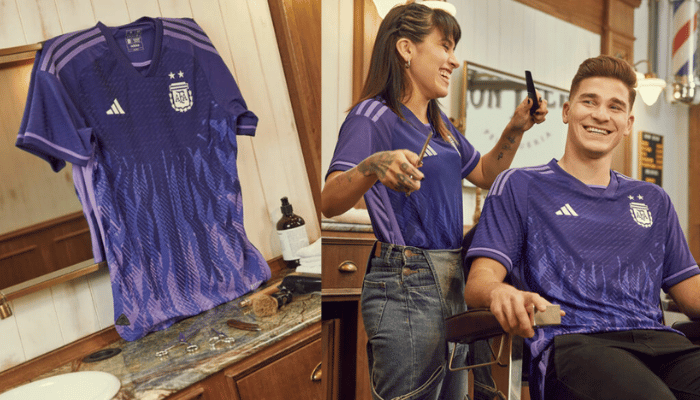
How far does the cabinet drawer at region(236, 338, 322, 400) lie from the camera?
1012mm

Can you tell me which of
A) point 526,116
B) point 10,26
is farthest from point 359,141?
point 10,26

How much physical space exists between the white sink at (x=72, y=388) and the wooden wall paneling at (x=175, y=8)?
65 cm

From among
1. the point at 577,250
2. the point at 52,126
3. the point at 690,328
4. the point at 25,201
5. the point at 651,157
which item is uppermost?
the point at 52,126

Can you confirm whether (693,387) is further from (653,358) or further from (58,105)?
(58,105)

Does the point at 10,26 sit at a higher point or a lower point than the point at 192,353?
higher

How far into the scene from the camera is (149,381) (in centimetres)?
81

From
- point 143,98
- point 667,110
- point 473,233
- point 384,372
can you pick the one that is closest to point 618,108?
point 667,110

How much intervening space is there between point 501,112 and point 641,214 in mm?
328

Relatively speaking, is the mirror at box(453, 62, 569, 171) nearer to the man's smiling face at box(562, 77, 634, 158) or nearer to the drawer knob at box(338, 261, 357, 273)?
the man's smiling face at box(562, 77, 634, 158)

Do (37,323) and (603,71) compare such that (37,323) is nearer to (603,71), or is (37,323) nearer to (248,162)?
(248,162)

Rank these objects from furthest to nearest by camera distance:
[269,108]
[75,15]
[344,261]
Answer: [269,108], [344,261], [75,15]

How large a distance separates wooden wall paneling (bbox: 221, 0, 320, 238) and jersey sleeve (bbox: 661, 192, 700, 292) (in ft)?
2.45

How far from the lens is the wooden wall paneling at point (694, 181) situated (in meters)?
0.97

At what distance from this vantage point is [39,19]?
73 cm
